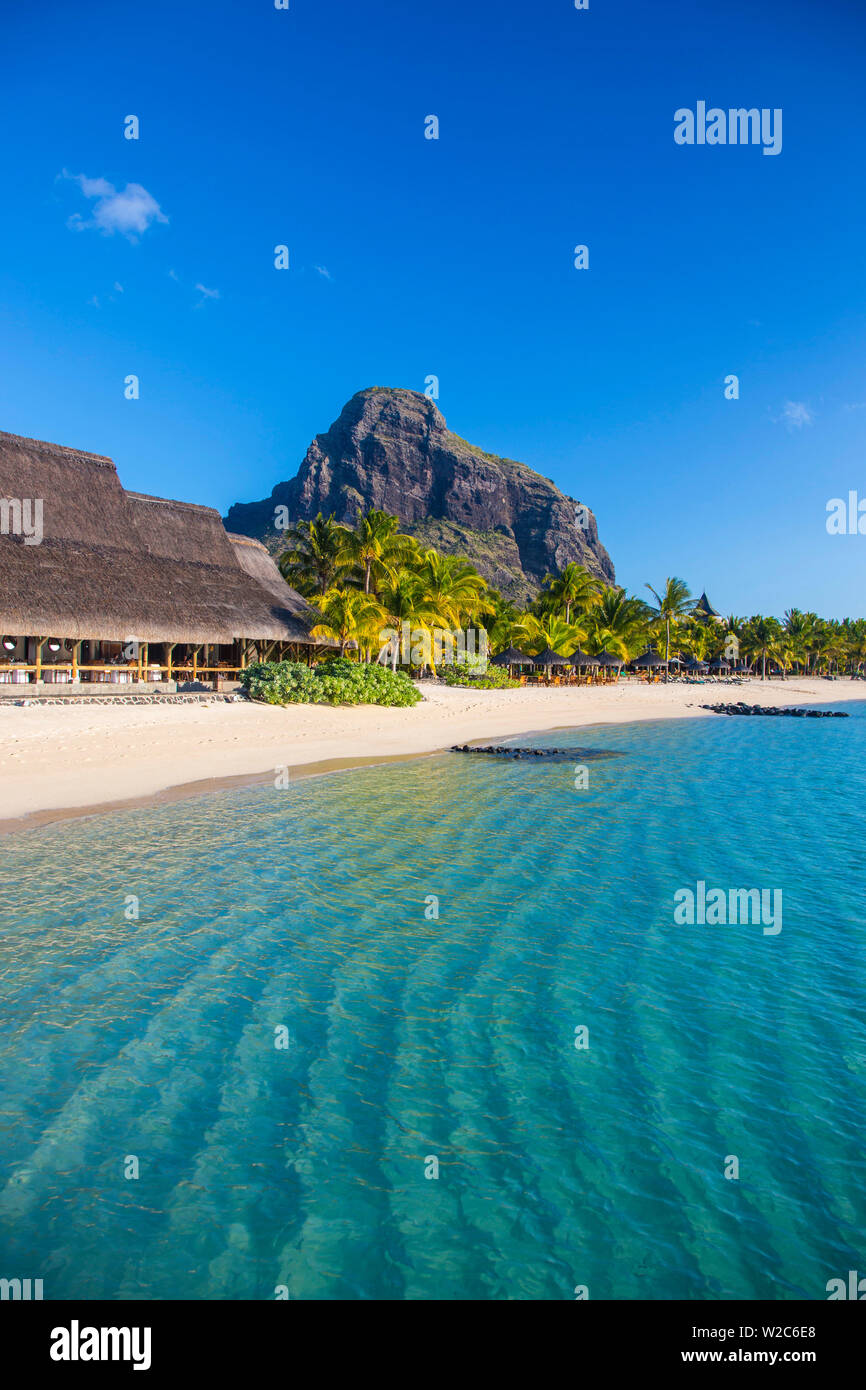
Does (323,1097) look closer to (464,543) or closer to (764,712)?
(764,712)

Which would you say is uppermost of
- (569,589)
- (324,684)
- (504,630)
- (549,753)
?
(569,589)

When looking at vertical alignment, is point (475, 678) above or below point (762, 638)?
below

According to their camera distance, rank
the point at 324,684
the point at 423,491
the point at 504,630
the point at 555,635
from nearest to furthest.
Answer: the point at 324,684 → the point at 504,630 → the point at 555,635 → the point at 423,491

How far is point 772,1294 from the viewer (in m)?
3.01

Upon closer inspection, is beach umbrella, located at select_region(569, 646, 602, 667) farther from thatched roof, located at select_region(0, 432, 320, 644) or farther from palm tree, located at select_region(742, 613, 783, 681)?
palm tree, located at select_region(742, 613, 783, 681)

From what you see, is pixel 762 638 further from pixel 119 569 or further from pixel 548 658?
pixel 119 569

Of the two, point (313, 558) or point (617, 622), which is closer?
point (313, 558)

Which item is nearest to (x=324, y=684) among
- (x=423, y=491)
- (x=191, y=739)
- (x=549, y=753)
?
(x=191, y=739)

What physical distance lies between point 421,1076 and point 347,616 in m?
25.0

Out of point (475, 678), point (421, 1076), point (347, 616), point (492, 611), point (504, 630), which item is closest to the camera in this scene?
point (421, 1076)

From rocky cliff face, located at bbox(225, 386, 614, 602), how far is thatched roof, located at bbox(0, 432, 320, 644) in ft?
357

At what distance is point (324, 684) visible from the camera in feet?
84.7
